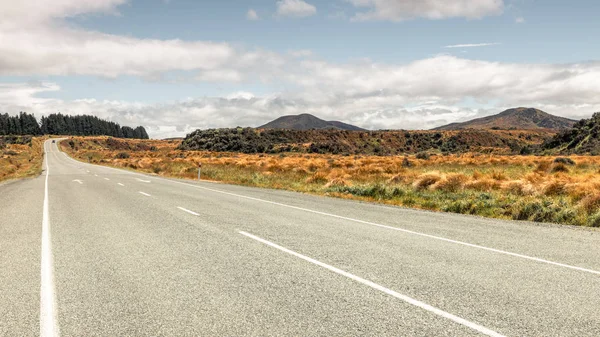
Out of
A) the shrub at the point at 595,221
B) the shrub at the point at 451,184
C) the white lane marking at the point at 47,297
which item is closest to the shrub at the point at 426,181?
the shrub at the point at 451,184

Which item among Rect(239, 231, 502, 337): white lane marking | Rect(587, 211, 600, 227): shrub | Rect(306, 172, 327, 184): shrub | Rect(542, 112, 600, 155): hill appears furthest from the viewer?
Rect(542, 112, 600, 155): hill

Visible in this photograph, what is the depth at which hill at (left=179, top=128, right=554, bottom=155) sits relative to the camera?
9700 centimetres

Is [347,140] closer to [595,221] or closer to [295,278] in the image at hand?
[595,221]

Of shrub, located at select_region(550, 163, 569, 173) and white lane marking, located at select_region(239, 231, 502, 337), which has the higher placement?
shrub, located at select_region(550, 163, 569, 173)

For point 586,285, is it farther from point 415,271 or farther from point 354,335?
point 354,335

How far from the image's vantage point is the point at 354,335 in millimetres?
3812

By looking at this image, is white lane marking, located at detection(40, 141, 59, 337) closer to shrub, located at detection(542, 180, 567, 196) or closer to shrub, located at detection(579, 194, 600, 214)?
shrub, located at detection(579, 194, 600, 214)

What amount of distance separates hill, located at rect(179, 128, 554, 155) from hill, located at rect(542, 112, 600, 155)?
29.2 metres

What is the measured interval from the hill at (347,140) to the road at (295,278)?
8240 cm

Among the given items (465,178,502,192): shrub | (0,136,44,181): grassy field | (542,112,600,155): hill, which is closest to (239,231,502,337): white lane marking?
(465,178,502,192): shrub

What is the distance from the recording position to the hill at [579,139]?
2186 inches

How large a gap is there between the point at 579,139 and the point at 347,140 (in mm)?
54343

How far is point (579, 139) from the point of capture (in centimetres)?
6081

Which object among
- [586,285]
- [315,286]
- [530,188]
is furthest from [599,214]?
[315,286]
